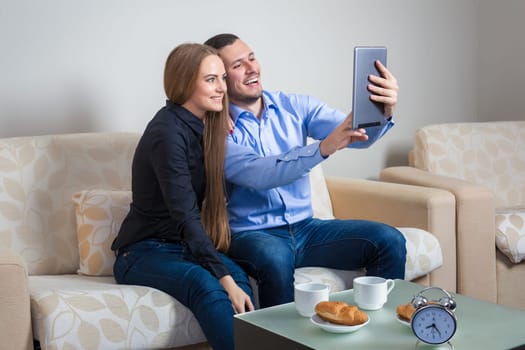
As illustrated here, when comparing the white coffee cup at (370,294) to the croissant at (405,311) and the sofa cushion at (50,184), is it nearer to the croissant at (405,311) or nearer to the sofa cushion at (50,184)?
the croissant at (405,311)

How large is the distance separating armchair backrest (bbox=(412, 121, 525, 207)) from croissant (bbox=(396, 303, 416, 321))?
1.67m

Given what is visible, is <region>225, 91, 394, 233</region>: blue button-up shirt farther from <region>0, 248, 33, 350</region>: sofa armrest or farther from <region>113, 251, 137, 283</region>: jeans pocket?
<region>0, 248, 33, 350</region>: sofa armrest

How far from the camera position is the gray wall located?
2895mm

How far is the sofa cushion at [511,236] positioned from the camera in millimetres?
2973

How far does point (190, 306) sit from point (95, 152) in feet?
2.63

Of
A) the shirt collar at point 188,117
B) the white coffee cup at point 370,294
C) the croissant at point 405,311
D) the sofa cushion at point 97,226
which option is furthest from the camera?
the sofa cushion at point 97,226

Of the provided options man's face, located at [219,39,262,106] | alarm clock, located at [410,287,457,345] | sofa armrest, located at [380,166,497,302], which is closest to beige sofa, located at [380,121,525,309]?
sofa armrest, located at [380,166,497,302]

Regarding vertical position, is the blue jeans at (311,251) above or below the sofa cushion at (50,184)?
below

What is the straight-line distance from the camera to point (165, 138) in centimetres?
237

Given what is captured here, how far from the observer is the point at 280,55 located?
3.49 meters

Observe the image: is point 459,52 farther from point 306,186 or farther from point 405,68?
point 306,186

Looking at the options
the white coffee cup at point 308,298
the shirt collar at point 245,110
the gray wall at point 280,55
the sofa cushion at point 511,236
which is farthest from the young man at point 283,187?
the sofa cushion at point 511,236

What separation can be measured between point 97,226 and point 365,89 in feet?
3.04

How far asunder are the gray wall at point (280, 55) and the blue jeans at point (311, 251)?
0.86 meters
